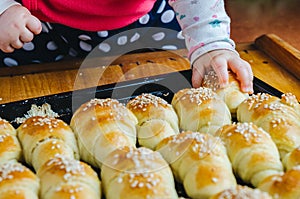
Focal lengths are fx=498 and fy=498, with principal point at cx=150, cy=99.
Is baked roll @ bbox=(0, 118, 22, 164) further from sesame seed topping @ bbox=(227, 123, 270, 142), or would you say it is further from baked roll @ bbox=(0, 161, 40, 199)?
sesame seed topping @ bbox=(227, 123, 270, 142)

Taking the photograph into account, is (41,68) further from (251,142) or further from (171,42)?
(251,142)

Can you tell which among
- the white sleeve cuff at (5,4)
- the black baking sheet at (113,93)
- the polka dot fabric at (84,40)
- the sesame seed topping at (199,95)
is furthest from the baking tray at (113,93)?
the polka dot fabric at (84,40)

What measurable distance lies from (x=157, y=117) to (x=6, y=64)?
2.45 ft

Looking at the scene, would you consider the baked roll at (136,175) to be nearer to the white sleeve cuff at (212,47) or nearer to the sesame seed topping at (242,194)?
the sesame seed topping at (242,194)

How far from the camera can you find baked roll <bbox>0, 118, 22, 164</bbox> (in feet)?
2.67

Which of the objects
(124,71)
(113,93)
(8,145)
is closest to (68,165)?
(8,145)

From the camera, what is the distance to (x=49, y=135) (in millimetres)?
844

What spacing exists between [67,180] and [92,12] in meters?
0.68

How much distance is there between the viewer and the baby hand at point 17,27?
1.06m

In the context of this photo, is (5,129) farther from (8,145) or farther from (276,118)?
(276,118)

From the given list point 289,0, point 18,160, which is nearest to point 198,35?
point 18,160

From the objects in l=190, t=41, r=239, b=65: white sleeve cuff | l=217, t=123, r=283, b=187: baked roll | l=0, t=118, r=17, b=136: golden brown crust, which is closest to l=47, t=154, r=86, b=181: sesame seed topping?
l=0, t=118, r=17, b=136: golden brown crust

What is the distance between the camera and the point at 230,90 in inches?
40.8

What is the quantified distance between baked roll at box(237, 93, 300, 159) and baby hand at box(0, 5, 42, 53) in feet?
1.53
